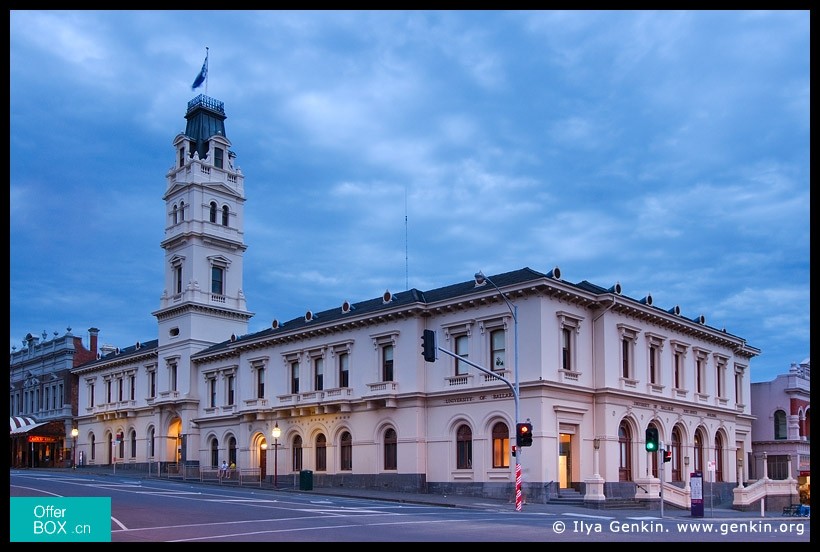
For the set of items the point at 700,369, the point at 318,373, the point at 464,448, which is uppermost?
the point at 700,369

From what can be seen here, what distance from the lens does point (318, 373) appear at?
53.6 metres

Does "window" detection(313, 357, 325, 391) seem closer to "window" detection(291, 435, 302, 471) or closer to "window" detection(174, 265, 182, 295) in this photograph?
"window" detection(291, 435, 302, 471)

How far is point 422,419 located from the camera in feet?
153

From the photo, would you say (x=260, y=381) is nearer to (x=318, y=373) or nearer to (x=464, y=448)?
(x=318, y=373)

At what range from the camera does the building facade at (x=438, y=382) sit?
42594mm

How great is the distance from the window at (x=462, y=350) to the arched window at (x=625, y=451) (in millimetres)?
8527

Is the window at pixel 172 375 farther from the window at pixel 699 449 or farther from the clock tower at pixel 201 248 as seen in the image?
the window at pixel 699 449

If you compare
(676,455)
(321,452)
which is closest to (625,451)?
(676,455)

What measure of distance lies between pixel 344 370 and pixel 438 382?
25.5 ft

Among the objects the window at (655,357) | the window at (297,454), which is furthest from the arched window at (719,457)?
the window at (297,454)

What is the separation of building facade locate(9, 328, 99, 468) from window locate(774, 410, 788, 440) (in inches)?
2347
